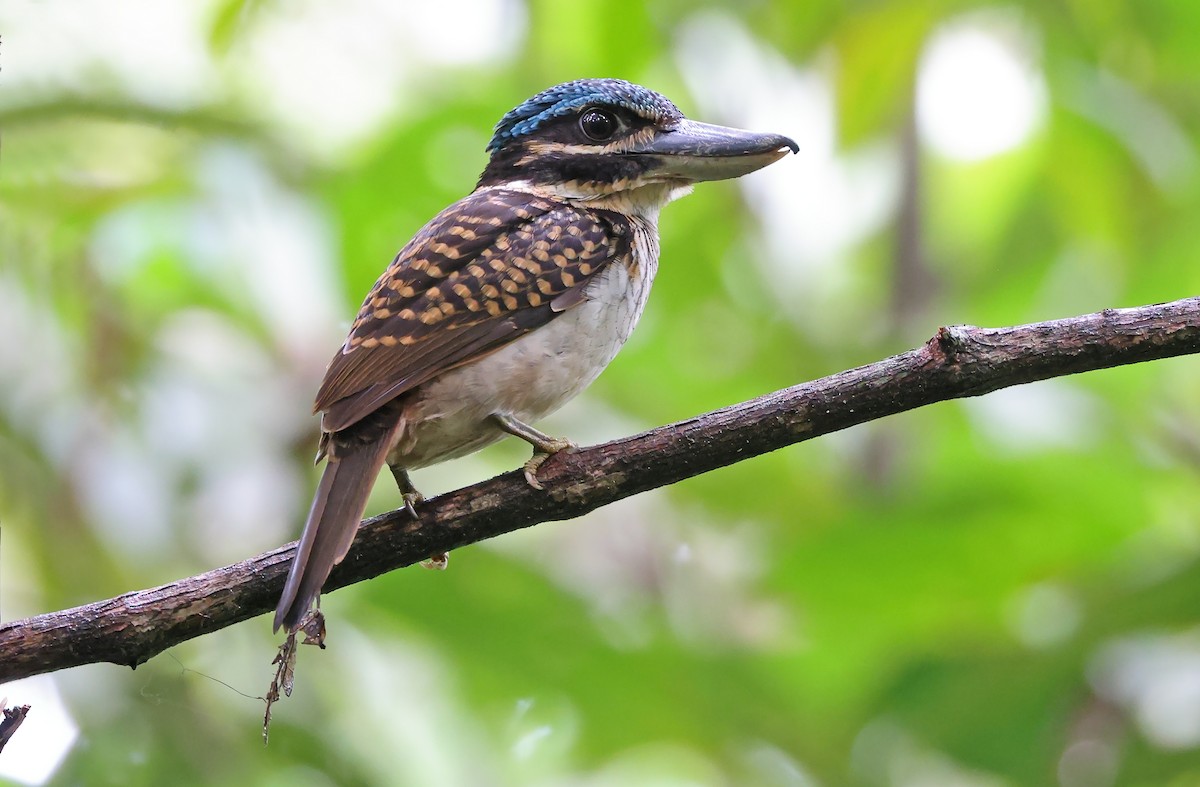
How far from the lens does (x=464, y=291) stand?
314 centimetres

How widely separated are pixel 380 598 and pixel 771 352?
5.12 ft

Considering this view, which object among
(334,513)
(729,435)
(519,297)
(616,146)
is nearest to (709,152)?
(616,146)

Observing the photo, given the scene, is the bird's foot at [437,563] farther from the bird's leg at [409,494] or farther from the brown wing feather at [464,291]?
the brown wing feather at [464,291]

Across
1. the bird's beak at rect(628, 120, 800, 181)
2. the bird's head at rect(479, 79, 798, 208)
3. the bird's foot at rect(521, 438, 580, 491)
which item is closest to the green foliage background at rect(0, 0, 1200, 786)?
the bird's head at rect(479, 79, 798, 208)

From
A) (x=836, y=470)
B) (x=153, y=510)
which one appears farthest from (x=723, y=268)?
(x=153, y=510)

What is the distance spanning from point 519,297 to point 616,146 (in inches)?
25.8

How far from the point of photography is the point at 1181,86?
476cm

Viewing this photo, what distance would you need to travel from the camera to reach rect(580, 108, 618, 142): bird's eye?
364 centimetres

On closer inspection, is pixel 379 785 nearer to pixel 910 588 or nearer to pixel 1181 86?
pixel 910 588

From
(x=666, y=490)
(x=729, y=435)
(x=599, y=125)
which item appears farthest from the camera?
(x=666, y=490)

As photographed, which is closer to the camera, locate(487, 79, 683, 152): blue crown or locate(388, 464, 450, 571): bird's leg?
locate(388, 464, 450, 571): bird's leg

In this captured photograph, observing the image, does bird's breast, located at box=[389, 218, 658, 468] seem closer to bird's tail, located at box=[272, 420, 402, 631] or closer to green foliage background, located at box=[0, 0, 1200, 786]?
bird's tail, located at box=[272, 420, 402, 631]

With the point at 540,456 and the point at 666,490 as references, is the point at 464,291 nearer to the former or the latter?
the point at 540,456

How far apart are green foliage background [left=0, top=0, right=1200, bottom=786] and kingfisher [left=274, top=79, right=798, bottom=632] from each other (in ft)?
1.62
